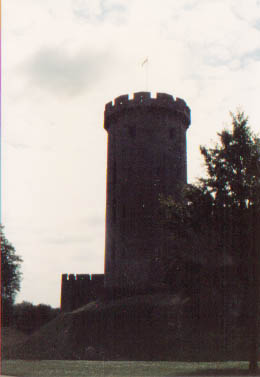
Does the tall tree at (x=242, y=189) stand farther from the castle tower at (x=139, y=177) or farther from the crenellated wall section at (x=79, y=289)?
the crenellated wall section at (x=79, y=289)

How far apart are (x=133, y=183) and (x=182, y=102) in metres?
7.57

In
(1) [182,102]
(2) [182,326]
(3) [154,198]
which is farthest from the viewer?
(1) [182,102]

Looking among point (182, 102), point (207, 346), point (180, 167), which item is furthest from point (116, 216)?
point (207, 346)

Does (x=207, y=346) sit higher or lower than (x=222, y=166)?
lower

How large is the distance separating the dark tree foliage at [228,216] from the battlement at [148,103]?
56.5 feet

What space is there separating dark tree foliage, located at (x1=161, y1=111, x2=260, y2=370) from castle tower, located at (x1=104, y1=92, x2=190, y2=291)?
14.7 meters

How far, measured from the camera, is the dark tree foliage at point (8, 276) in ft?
169

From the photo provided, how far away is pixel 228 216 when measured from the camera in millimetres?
17656

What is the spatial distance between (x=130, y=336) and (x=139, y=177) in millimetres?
11475

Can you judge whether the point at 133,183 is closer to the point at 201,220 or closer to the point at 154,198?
Answer: the point at 154,198

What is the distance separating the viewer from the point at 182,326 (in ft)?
88.3

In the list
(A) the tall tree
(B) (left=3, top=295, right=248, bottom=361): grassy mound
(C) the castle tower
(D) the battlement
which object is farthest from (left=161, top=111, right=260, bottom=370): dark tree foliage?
(D) the battlement

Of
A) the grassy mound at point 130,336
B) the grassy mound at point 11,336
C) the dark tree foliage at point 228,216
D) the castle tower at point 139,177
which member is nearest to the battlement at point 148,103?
the castle tower at point 139,177

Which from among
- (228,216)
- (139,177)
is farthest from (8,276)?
(228,216)
